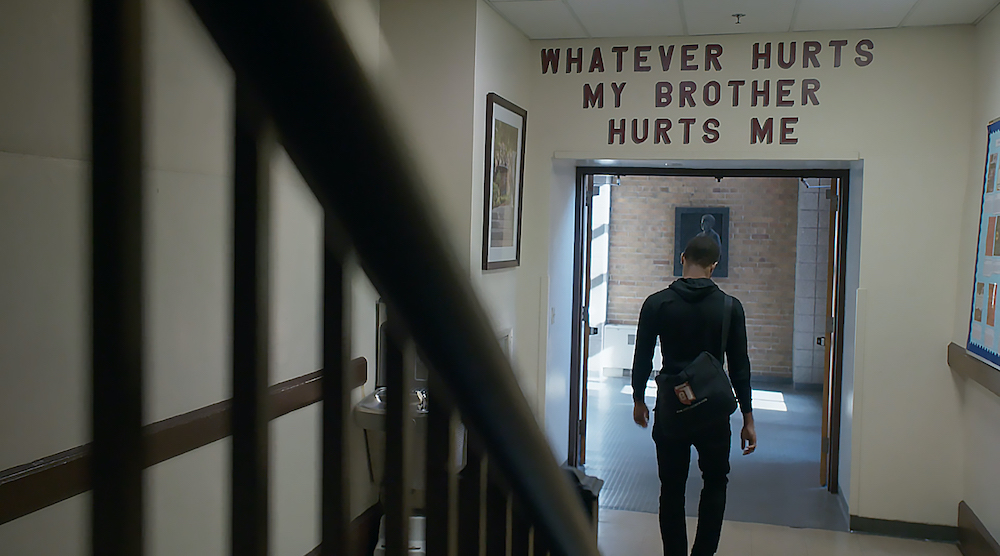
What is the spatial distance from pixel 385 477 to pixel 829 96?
14.5 ft

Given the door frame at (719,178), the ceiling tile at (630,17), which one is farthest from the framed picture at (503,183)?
the door frame at (719,178)

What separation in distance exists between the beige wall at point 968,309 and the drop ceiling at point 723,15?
0.23 m

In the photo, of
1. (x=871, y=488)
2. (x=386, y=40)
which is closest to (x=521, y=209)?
(x=386, y=40)

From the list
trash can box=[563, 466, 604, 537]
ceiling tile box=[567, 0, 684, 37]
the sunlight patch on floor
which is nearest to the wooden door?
ceiling tile box=[567, 0, 684, 37]

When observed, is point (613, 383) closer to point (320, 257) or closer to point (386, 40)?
point (386, 40)

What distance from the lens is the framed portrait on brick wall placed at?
31.3 ft

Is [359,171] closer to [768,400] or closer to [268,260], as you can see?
[268,260]

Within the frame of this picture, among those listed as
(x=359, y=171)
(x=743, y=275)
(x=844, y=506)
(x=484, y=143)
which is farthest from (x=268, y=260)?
(x=743, y=275)

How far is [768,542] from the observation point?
432 cm

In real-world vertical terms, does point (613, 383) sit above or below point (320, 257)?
below

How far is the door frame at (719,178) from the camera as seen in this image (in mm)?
4906

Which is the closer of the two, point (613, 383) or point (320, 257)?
point (320, 257)

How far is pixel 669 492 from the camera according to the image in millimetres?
3475

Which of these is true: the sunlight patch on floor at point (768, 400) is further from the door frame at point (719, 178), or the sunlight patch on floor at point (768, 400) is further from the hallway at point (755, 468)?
the door frame at point (719, 178)
